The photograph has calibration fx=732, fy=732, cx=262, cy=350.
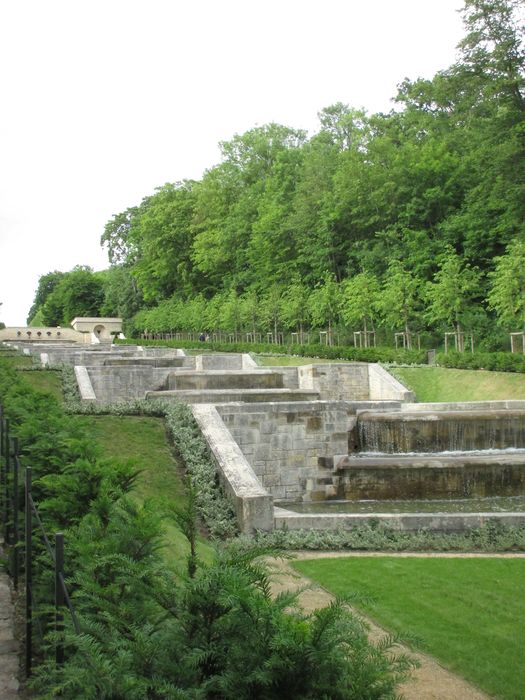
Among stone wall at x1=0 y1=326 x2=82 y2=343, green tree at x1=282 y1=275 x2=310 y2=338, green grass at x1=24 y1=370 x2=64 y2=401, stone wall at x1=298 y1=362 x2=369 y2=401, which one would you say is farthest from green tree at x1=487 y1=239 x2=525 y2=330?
stone wall at x1=0 y1=326 x2=82 y2=343

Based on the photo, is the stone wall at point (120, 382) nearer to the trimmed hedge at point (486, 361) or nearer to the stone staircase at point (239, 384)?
the stone staircase at point (239, 384)

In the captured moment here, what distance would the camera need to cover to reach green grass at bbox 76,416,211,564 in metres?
12.1

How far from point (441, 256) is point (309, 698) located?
36324 mm

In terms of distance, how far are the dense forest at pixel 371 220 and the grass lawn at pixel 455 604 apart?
2219 cm

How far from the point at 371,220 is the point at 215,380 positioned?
72.6 ft

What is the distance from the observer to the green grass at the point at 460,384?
24234 millimetres

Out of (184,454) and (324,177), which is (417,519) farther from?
(324,177)

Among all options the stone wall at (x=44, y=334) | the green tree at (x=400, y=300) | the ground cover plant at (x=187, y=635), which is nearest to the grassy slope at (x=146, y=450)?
the ground cover plant at (x=187, y=635)

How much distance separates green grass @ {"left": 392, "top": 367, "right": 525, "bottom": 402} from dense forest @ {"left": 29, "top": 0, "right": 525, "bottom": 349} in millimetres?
4430

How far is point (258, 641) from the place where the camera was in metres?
3.21

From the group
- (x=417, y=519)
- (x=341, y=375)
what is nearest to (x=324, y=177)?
(x=341, y=375)

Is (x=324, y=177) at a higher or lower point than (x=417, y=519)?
higher

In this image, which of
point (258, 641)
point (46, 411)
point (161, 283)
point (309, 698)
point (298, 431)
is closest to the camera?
point (309, 698)

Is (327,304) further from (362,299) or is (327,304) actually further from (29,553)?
(29,553)
